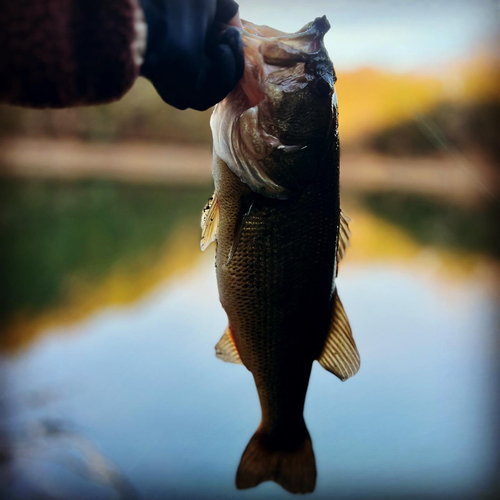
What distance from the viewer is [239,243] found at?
660 mm

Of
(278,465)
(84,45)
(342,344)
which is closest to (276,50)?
(84,45)

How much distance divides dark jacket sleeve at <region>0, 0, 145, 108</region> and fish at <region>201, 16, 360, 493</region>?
17 cm

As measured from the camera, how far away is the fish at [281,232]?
1.93ft

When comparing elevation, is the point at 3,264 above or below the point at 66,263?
below

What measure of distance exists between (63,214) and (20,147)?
0.38 metres

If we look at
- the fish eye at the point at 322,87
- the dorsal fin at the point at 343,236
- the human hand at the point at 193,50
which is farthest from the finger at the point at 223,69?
the dorsal fin at the point at 343,236

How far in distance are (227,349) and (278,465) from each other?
0.23 metres

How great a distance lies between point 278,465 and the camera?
0.80 metres

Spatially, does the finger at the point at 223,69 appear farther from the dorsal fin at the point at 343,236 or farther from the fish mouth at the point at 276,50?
the dorsal fin at the point at 343,236

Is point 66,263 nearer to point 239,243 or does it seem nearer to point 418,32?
point 239,243

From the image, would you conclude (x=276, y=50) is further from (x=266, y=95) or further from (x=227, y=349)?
(x=227, y=349)

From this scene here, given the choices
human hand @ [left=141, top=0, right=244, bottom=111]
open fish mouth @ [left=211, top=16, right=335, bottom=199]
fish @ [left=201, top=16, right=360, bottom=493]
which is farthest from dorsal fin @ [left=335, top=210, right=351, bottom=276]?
human hand @ [left=141, top=0, right=244, bottom=111]

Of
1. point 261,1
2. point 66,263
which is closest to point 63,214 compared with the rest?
point 66,263

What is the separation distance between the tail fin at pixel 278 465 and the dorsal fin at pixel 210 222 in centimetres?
36
